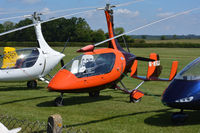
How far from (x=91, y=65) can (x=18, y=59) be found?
513 centimetres

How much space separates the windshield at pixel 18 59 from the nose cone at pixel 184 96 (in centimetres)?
825

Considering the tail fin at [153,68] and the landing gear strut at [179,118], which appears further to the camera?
the tail fin at [153,68]

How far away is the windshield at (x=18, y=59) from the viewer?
44.5ft

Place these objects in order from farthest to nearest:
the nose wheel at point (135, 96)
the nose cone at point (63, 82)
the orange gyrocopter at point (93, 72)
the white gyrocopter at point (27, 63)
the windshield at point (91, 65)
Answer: the white gyrocopter at point (27, 63), the nose wheel at point (135, 96), the windshield at point (91, 65), the orange gyrocopter at point (93, 72), the nose cone at point (63, 82)

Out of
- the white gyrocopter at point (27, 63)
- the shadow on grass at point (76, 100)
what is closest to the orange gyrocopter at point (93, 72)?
the shadow on grass at point (76, 100)

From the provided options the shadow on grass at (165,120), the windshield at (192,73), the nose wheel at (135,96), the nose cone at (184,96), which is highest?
the windshield at (192,73)

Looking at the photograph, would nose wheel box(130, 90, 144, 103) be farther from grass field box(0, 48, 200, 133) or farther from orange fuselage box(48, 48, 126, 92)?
orange fuselage box(48, 48, 126, 92)

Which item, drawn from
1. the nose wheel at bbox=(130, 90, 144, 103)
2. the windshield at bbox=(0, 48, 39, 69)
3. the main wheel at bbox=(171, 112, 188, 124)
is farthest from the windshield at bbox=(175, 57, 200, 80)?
the windshield at bbox=(0, 48, 39, 69)

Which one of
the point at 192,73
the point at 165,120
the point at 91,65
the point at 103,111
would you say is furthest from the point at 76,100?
the point at 192,73

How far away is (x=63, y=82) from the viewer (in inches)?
376

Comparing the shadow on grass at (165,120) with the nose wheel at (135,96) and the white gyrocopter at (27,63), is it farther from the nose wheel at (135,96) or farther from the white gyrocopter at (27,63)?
the white gyrocopter at (27,63)

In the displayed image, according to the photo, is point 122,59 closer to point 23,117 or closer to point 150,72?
point 150,72

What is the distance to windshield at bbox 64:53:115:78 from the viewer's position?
9.87m

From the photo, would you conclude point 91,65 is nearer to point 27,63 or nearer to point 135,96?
point 135,96
